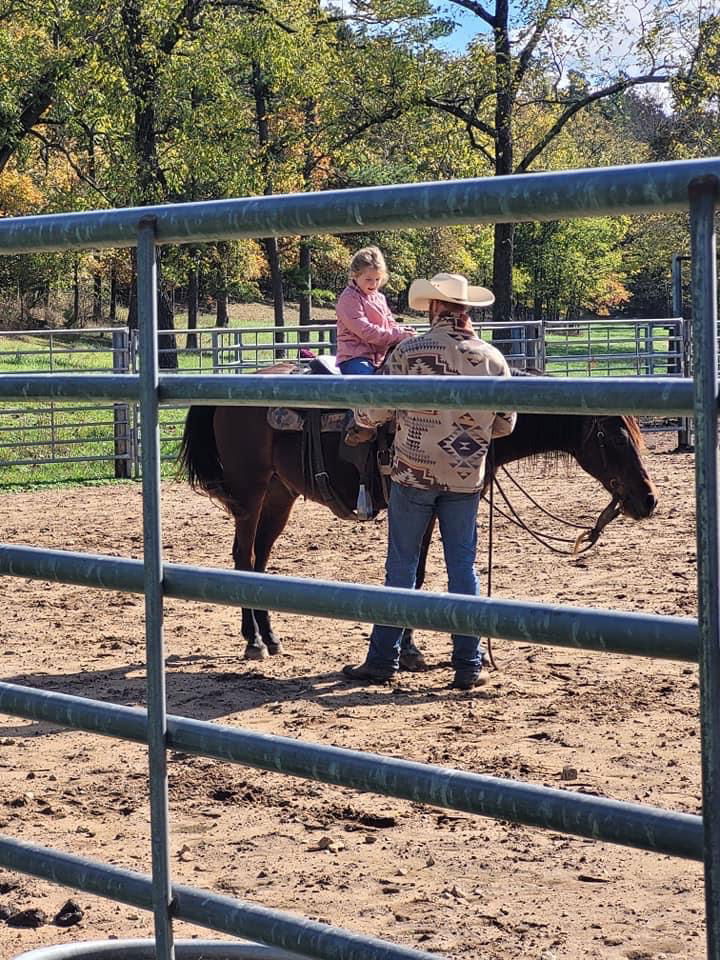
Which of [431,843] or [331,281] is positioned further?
[331,281]

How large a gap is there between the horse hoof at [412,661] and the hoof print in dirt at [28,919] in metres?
3.25

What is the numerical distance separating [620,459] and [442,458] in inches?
57.6

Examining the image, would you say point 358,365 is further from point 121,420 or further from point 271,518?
point 121,420

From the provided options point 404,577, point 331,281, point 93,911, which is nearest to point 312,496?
point 404,577

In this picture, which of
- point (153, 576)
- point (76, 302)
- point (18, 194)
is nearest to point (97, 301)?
point (76, 302)

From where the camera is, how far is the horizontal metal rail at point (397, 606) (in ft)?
5.30

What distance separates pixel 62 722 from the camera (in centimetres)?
225

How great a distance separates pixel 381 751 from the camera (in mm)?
5246

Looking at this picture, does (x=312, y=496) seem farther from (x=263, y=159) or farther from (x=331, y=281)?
(x=331, y=281)

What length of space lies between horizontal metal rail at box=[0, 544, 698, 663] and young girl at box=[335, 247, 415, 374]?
15.1ft

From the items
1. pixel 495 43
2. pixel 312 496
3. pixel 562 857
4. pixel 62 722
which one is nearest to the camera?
pixel 62 722

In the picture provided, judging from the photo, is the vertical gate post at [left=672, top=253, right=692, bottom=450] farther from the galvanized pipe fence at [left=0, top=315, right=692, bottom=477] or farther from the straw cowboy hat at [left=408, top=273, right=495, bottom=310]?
the straw cowboy hat at [left=408, top=273, right=495, bottom=310]

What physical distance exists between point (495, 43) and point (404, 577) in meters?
19.4

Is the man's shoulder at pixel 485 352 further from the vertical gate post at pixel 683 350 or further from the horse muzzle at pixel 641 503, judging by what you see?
the vertical gate post at pixel 683 350
